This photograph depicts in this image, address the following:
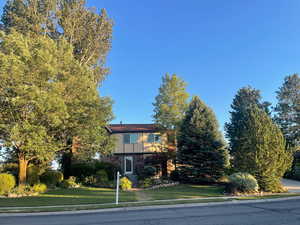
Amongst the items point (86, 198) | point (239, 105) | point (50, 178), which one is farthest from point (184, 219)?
point (239, 105)

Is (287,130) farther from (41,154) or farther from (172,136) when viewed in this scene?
(41,154)

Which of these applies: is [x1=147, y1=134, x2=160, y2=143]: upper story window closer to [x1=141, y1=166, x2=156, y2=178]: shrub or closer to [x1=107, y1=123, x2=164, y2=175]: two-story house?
[x1=107, y1=123, x2=164, y2=175]: two-story house

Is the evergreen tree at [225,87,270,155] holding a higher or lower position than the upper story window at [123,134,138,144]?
higher

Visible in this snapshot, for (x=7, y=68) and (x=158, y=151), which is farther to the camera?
(x=158, y=151)

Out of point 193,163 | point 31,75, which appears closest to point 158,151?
point 193,163

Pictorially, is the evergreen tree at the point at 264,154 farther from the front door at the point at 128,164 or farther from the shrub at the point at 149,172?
the front door at the point at 128,164

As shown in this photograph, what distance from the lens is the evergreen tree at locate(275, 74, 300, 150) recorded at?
26984 mm

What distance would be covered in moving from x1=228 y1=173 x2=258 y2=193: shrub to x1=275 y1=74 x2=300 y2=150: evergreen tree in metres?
16.9

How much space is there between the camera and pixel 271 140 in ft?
49.8

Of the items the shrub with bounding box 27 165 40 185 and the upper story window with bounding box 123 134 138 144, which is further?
the upper story window with bounding box 123 134 138 144

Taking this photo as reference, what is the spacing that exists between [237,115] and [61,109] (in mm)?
20432

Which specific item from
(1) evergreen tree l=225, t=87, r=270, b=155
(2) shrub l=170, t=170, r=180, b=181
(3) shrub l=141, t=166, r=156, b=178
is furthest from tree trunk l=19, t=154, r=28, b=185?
(1) evergreen tree l=225, t=87, r=270, b=155

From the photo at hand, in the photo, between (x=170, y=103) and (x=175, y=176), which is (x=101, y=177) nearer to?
(x=175, y=176)

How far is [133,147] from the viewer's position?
25.5 meters
